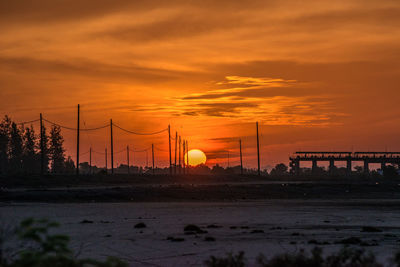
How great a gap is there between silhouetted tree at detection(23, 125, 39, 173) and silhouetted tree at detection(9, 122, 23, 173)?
2.45 meters

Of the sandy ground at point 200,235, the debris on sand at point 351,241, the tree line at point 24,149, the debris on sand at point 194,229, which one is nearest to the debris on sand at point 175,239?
the sandy ground at point 200,235

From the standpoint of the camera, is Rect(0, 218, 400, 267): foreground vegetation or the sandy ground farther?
the sandy ground

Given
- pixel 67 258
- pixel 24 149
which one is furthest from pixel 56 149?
pixel 67 258

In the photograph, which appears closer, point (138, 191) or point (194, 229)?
point (194, 229)

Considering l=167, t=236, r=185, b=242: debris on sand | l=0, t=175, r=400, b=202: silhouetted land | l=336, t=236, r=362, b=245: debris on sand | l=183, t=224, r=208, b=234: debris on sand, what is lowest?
l=336, t=236, r=362, b=245: debris on sand

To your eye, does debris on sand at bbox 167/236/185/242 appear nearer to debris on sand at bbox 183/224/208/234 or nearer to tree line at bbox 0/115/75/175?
debris on sand at bbox 183/224/208/234

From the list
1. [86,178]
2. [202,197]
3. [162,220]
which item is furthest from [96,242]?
[86,178]

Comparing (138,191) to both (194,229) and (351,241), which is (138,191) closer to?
(194,229)

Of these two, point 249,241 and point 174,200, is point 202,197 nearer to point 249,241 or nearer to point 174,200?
point 174,200

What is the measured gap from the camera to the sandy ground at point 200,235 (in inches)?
1139

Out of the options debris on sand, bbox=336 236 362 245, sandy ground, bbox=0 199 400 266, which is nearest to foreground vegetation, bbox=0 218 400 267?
sandy ground, bbox=0 199 400 266

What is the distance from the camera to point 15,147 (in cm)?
17688

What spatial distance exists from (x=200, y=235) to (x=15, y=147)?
491ft

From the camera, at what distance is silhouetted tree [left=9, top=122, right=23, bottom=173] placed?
17675cm
